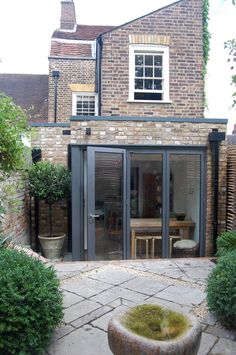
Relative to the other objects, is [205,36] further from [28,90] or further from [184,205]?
[28,90]

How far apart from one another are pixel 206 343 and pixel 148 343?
109cm

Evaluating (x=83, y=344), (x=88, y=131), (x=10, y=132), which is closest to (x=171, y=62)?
(x=88, y=131)

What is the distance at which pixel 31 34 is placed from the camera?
31.2 feet

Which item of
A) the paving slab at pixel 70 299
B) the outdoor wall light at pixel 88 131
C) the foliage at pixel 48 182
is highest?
the outdoor wall light at pixel 88 131

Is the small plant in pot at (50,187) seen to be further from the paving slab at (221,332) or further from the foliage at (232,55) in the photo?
the paving slab at (221,332)

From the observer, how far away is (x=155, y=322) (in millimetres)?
2176

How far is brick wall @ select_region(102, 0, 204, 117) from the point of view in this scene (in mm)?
8070

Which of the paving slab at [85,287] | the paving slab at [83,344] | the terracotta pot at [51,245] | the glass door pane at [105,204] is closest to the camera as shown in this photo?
the paving slab at [83,344]

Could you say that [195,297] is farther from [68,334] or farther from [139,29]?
[139,29]

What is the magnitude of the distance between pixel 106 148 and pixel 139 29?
4.28 m

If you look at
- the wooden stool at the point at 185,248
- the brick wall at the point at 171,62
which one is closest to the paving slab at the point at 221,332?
the wooden stool at the point at 185,248

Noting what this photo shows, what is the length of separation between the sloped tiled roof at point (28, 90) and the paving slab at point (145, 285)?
11239 mm

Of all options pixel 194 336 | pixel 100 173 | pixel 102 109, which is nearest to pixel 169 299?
pixel 194 336

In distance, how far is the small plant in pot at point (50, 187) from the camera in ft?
21.2
